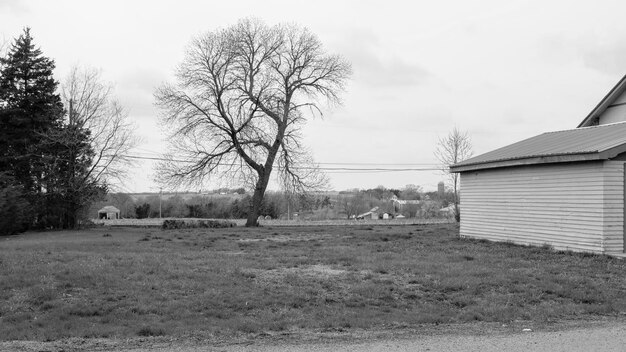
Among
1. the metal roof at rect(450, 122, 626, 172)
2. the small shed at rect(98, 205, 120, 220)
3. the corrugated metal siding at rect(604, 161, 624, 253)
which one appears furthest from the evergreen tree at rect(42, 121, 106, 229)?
the small shed at rect(98, 205, 120, 220)

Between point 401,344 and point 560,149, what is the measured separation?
13.4 meters

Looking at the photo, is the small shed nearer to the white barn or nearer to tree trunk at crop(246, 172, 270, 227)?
tree trunk at crop(246, 172, 270, 227)

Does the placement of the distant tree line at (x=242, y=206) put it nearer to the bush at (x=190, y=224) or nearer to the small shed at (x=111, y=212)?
the small shed at (x=111, y=212)

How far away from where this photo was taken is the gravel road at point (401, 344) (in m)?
7.42

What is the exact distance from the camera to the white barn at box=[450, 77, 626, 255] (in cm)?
1645

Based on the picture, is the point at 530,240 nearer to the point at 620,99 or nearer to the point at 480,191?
the point at 480,191

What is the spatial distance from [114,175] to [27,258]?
26458 millimetres

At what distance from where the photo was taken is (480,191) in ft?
75.0

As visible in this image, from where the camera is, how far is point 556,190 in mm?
18297

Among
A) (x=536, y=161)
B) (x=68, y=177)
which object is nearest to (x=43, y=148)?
(x=68, y=177)

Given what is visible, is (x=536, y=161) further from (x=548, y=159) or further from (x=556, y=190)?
(x=556, y=190)

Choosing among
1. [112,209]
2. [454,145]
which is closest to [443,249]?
[454,145]

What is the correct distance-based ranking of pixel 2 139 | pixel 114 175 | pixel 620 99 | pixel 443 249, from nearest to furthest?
pixel 443 249 < pixel 620 99 < pixel 2 139 < pixel 114 175

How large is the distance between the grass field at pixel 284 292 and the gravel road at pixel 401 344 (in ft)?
1.57
